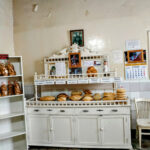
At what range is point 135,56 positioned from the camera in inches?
132

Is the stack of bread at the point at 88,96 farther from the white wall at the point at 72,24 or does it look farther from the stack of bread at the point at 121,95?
the white wall at the point at 72,24

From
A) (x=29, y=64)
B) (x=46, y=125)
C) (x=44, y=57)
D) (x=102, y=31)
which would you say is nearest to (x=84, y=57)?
(x=102, y=31)

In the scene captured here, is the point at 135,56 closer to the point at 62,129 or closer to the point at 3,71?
the point at 62,129

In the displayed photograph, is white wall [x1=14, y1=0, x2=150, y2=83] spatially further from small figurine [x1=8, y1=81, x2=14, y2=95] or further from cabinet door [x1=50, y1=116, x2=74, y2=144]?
cabinet door [x1=50, y1=116, x2=74, y2=144]

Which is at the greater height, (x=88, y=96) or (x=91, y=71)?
(x=91, y=71)

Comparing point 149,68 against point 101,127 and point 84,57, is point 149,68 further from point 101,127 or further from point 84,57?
point 101,127

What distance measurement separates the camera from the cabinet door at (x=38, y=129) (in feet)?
10.1

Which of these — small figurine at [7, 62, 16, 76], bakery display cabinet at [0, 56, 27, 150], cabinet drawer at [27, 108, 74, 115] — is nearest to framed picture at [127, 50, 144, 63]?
cabinet drawer at [27, 108, 74, 115]

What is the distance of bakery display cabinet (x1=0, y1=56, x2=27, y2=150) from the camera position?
2.94 metres

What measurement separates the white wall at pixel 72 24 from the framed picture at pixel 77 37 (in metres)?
0.09

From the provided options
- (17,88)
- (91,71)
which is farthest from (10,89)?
(91,71)

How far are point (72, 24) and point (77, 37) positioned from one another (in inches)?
12.1

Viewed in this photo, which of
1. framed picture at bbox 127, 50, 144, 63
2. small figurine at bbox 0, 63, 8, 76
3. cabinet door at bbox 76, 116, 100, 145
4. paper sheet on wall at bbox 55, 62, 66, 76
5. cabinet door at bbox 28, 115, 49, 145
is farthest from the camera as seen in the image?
paper sheet on wall at bbox 55, 62, 66, 76

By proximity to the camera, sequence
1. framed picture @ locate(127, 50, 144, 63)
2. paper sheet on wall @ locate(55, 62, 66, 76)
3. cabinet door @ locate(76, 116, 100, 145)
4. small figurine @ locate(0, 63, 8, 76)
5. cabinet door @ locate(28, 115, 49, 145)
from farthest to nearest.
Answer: paper sheet on wall @ locate(55, 62, 66, 76)
framed picture @ locate(127, 50, 144, 63)
cabinet door @ locate(28, 115, 49, 145)
cabinet door @ locate(76, 116, 100, 145)
small figurine @ locate(0, 63, 8, 76)
